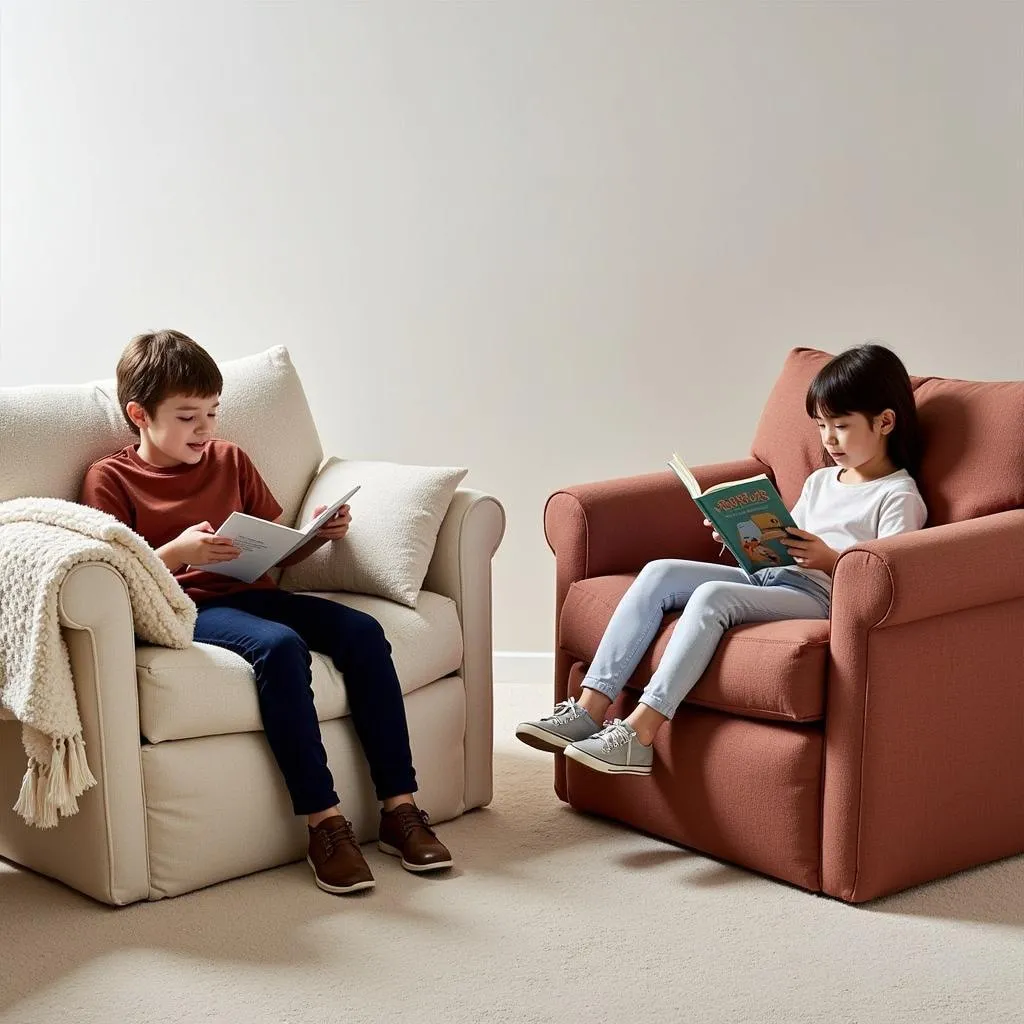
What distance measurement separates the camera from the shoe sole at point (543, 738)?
2.38 m

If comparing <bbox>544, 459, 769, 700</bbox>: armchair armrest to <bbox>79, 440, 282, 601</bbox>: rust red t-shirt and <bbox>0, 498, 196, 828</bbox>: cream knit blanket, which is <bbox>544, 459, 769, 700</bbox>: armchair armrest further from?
<bbox>0, 498, 196, 828</bbox>: cream knit blanket

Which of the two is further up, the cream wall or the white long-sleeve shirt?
the cream wall

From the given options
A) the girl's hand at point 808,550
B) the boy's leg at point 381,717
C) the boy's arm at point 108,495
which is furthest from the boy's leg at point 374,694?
the girl's hand at point 808,550

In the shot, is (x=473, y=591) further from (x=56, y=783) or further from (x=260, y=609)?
(x=56, y=783)

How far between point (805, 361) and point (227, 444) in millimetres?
1231

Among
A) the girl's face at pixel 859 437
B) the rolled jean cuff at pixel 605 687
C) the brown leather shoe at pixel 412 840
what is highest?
the girl's face at pixel 859 437

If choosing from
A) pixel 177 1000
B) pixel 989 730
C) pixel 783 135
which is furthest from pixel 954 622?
pixel 783 135

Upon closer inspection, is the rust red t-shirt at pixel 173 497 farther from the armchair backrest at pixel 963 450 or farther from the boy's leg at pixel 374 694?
the armchair backrest at pixel 963 450

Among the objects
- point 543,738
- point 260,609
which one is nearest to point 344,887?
point 543,738

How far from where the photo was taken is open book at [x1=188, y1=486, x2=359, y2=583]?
232cm

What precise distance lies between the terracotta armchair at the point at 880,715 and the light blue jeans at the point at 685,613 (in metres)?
0.03

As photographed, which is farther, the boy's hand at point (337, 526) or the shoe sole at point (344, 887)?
the boy's hand at point (337, 526)

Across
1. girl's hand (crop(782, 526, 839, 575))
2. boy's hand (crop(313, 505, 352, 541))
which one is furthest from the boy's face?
girl's hand (crop(782, 526, 839, 575))

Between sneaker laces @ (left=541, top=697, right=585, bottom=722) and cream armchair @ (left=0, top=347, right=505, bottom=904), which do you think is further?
sneaker laces @ (left=541, top=697, right=585, bottom=722)
